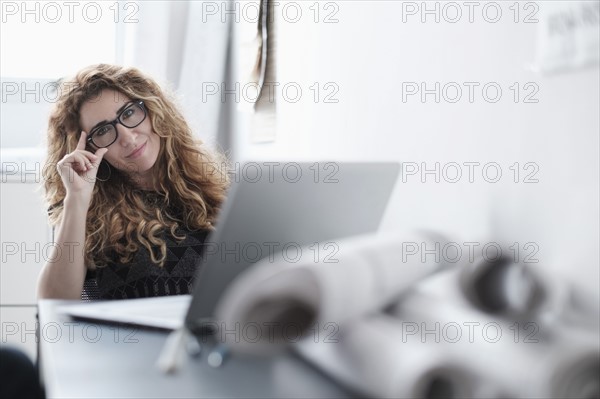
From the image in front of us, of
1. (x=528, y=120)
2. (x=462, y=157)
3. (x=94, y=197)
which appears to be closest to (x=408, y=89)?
(x=462, y=157)

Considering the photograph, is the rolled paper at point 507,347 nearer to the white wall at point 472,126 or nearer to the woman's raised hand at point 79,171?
the white wall at point 472,126

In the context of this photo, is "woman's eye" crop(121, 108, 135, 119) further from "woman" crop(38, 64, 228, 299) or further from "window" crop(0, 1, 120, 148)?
"window" crop(0, 1, 120, 148)

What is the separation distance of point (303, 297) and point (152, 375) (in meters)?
0.25

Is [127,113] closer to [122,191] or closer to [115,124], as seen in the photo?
[115,124]

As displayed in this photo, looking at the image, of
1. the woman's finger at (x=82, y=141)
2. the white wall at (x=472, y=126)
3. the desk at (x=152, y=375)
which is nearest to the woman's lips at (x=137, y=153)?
the woman's finger at (x=82, y=141)

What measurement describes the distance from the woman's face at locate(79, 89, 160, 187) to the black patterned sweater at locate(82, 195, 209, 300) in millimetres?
Answer: 196

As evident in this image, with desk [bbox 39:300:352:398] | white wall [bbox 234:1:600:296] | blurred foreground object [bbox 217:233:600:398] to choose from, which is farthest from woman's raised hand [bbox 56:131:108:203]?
blurred foreground object [bbox 217:233:600:398]

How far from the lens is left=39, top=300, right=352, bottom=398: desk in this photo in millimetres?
737

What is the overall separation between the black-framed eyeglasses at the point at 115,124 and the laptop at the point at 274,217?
794mm

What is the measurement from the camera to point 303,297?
2.08ft

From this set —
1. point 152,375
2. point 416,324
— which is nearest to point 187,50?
point 152,375

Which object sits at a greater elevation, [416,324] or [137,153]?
[137,153]

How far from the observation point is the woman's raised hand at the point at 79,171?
174cm

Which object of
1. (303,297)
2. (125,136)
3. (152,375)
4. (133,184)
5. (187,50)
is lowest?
(152,375)
